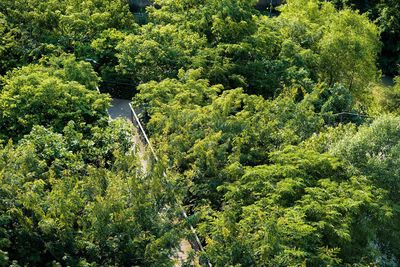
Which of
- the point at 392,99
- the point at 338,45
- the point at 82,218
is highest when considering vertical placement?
the point at 338,45

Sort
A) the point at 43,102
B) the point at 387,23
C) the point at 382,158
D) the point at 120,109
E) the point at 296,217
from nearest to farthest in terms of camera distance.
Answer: the point at 296,217 → the point at 382,158 → the point at 43,102 → the point at 120,109 → the point at 387,23

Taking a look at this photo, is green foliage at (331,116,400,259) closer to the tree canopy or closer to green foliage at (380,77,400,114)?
the tree canopy

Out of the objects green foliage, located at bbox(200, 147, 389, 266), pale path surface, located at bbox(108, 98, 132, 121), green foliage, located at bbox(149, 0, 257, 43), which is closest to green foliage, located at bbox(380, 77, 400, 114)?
green foliage, located at bbox(149, 0, 257, 43)

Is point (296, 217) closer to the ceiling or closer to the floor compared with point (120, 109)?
closer to the ceiling

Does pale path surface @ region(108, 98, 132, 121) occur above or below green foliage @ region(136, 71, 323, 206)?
below

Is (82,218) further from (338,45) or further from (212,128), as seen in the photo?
(338,45)

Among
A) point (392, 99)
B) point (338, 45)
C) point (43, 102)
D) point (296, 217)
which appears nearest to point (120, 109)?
point (43, 102)

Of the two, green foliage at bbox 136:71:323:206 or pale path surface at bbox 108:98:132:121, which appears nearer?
green foliage at bbox 136:71:323:206

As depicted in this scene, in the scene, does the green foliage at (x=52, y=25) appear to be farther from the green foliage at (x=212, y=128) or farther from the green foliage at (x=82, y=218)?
the green foliage at (x=82, y=218)

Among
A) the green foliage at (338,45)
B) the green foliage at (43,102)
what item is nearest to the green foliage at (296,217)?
the green foliage at (43,102)
